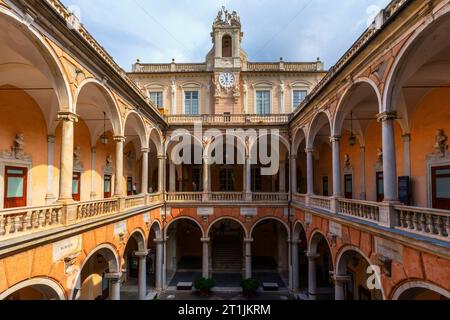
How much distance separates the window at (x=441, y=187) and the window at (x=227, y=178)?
595 inches

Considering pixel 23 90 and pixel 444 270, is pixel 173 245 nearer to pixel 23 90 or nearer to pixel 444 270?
pixel 23 90

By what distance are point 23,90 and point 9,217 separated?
587 cm

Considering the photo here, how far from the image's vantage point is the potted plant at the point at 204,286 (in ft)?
48.3

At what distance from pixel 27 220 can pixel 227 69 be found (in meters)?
17.2

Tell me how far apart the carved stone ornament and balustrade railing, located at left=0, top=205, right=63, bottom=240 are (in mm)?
3675

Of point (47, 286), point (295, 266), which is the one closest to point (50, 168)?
point (47, 286)

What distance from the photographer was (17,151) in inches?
345

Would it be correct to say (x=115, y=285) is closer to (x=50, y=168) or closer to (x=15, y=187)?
(x=15, y=187)

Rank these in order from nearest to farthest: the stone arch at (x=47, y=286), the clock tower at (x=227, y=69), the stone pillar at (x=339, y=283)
Result: the stone arch at (x=47, y=286), the stone pillar at (x=339, y=283), the clock tower at (x=227, y=69)

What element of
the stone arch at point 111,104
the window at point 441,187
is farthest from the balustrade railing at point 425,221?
the stone arch at point 111,104

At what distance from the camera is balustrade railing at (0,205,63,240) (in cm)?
503

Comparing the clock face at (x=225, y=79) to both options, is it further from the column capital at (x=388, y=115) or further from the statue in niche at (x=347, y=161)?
the column capital at (x=388, y=115)

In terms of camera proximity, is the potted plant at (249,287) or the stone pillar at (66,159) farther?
the potted plant at (249,287)
